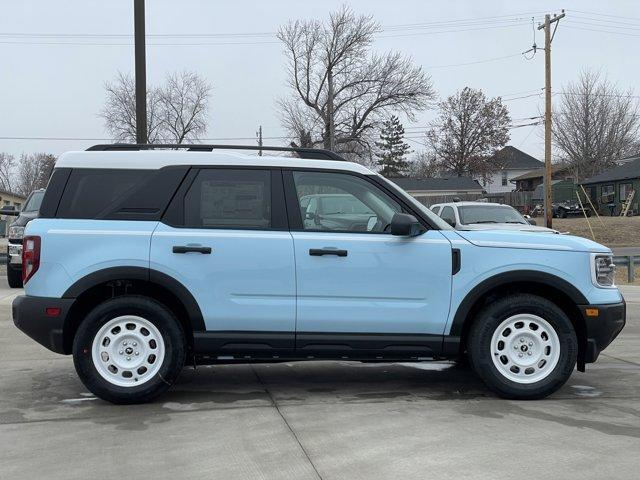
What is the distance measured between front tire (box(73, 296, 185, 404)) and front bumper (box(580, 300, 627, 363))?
10.8ft

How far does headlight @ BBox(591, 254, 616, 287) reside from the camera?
5.48m

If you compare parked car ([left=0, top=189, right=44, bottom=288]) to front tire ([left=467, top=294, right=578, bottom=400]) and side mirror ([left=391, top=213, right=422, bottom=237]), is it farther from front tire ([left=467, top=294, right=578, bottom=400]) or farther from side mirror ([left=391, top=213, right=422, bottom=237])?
front tire ([left=467, top=294, right=578, bottom=400])

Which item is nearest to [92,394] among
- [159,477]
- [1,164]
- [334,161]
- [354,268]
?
[159,477]

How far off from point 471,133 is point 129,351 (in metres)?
70.0

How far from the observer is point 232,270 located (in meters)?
5.26

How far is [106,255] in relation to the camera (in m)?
5.21

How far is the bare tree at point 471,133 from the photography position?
71.4m

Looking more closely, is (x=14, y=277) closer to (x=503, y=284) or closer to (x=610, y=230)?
(x=503, y=284)

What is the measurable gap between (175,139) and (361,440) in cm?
5733

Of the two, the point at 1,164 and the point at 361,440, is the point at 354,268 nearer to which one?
the point at 361,440

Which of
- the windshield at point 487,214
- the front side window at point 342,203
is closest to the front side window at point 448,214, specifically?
the windshield at point 487,214

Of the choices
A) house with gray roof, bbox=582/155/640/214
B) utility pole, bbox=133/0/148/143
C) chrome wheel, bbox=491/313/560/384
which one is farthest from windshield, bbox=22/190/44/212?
house with gray roof, bbox=582/155/640/214

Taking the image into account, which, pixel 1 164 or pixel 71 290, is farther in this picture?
pixel 1 164

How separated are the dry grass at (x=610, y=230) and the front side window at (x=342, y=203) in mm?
26442
